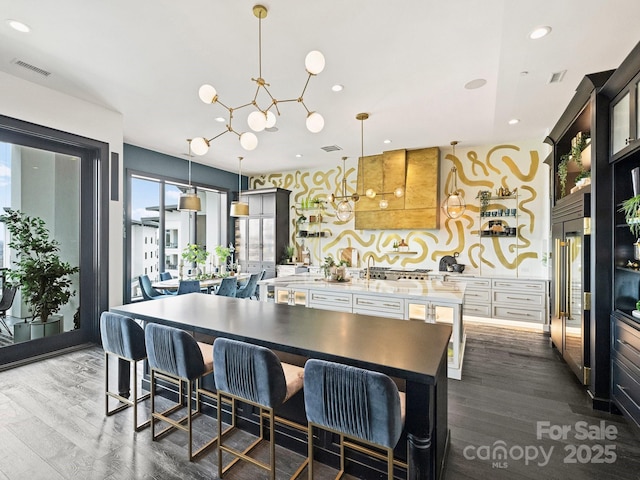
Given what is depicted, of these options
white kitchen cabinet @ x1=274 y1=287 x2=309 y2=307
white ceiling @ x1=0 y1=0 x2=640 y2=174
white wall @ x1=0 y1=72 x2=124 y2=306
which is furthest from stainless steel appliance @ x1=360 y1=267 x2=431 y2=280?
white wall @ x1=0 y1=72 x2=124 y2=306

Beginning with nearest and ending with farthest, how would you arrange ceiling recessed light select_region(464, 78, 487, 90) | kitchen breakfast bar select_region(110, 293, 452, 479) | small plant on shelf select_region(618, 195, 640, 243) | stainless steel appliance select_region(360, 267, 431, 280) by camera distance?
1. kitchen breakfast bar select_region(110, 293, 452, 479)
2. small plant on shelf select_region(618, 195, 640, 243)
3. ceiling recessed light select_region(464, 78, 487, 90)
4. stainless steel appliance select_region(360, 267, 431, 280)

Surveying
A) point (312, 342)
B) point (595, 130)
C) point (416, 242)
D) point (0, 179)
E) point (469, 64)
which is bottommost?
point (312, 342)

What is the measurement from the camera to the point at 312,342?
71.7 inches

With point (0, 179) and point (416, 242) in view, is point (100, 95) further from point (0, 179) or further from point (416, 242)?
point (416, 242)

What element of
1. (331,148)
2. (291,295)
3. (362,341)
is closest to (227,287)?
(291,295)

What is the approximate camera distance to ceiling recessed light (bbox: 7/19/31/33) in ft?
8.43

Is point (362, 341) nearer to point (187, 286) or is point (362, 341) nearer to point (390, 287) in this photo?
point (390, 287)

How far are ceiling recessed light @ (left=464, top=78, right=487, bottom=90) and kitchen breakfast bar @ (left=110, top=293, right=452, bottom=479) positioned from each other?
9.20 feet

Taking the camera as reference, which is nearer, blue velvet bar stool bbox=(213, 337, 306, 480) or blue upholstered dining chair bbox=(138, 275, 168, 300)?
blue velvet bar stool bbox=(213, 337, 306, 480)

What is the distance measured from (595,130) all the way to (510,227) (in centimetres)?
326

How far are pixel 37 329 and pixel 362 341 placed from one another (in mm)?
4300

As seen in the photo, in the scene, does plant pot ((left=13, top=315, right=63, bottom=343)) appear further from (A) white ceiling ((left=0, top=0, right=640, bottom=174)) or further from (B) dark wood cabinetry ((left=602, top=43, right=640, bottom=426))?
(B) dark wood cabinetry ((left=602, top=43, right=640, bottom=426))

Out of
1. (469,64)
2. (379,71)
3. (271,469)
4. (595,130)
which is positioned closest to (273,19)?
(379,71)

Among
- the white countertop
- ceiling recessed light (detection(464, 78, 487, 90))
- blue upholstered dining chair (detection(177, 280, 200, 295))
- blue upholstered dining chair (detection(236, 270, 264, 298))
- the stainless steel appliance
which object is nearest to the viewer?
the white countertop
